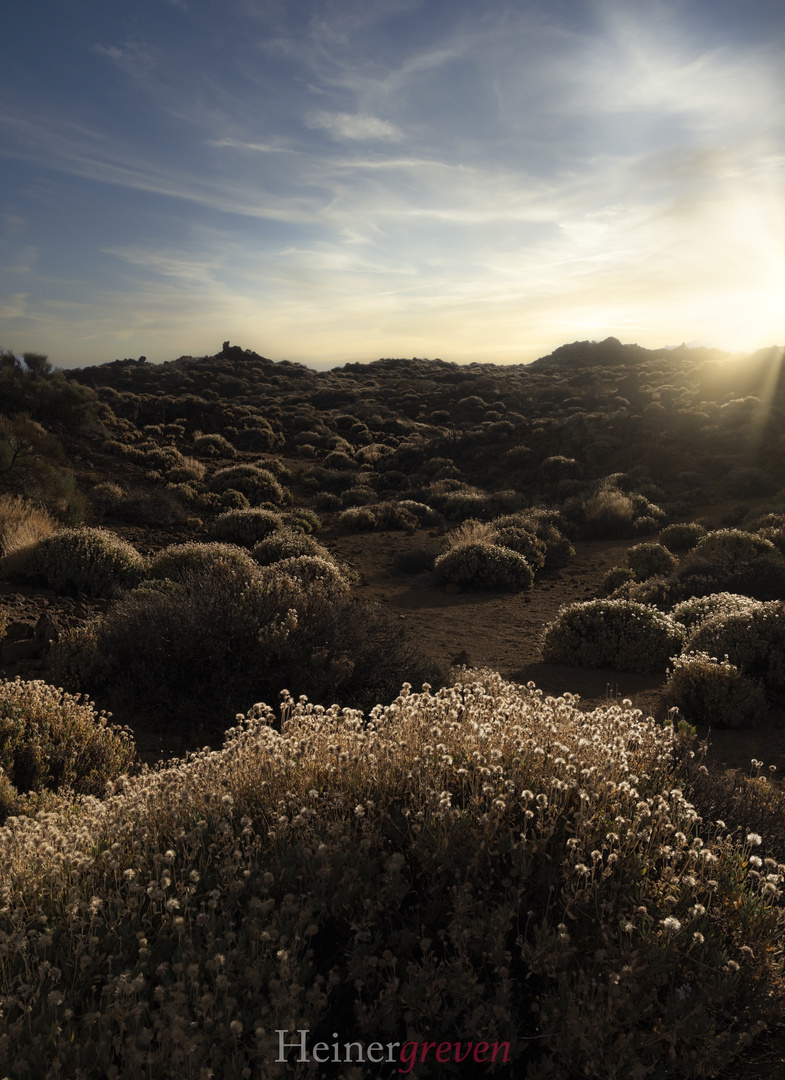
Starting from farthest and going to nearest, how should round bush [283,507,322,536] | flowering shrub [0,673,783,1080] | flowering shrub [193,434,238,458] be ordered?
flowering shrub [193,434,238,458] → round bush [283,507,322,536] → flowering shrub [0,673,783,1080]

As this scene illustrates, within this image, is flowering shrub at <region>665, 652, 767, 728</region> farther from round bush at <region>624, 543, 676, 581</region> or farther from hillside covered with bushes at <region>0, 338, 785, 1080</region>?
round bush at <region>624, 543, 676, 581</region>

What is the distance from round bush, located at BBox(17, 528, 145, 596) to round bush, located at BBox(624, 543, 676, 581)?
31.7 feet

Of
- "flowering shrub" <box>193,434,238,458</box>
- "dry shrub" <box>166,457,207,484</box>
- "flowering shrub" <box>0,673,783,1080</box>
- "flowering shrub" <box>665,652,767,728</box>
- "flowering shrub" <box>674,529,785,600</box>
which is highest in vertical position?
"flowering shrub" <box>193,434,238,458</box>

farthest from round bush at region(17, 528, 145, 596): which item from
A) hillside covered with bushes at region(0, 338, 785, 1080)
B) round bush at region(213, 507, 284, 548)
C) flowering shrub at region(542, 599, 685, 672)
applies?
flowering shrub at region(542, 599, 685, 672)

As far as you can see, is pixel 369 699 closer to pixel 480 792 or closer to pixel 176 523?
pixel 480 792

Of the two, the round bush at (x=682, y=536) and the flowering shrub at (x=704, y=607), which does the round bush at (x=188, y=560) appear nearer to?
the flowering shrub at (x=704, y=607)

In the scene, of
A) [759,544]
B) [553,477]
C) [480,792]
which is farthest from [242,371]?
[480,792]

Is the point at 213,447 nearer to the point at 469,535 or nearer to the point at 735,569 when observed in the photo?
the point at 469,535

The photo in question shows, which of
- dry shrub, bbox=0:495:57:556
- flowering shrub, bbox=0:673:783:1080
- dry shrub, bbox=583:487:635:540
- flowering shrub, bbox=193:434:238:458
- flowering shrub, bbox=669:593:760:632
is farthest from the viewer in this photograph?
flowering shrub, bbox=193:434:238:458

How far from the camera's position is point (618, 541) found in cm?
1814

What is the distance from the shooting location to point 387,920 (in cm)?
248

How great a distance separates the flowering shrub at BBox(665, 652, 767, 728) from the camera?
21.6ft

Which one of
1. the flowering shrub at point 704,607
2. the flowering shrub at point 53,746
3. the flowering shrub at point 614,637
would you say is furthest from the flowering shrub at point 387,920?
the flowering shrub at point 704,607

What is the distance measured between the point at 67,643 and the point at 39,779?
2.57 metres
